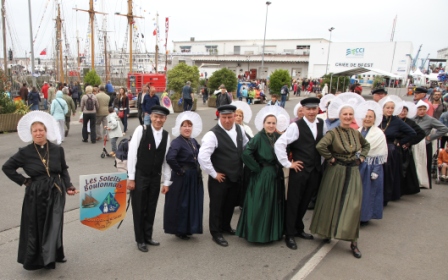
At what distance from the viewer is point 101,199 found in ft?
12.8

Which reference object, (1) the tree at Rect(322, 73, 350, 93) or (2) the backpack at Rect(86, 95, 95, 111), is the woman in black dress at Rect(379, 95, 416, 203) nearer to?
(2) the backpack at Rect(86, 95, 95, 111)

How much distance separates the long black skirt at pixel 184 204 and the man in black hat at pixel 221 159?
18 cm

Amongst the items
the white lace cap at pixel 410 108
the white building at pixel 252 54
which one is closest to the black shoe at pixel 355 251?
the white lace cap at pixel 410 108

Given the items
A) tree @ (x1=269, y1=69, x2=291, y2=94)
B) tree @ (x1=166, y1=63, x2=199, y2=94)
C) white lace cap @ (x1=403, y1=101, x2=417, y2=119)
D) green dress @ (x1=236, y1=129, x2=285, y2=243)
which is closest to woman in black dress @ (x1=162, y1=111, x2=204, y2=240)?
green dress @ (x1=236, y1=129, x2=285, y2=243)

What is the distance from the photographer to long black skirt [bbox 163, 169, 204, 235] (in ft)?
14.0

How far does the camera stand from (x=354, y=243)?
4.21 m

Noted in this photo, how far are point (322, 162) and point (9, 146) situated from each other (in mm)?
9075

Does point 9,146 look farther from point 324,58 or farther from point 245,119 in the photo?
point 324,58

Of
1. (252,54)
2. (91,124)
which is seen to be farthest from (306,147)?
(252,54)

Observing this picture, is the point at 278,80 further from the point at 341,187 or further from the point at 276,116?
the point at 341,187

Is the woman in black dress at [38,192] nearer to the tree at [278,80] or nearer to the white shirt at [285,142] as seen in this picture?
the white shirt at [285,142]

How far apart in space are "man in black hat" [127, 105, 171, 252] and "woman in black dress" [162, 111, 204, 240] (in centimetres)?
13

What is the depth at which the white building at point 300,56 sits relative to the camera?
49938mm

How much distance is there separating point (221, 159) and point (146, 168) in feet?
2.92
